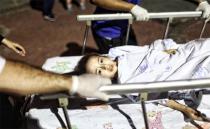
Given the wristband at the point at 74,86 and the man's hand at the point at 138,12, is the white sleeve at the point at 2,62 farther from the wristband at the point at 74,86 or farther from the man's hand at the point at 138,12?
the man's hand at the point at 138,12

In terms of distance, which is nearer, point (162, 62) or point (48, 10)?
point (162, 62)

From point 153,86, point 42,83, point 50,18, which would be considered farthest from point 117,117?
point 50,18

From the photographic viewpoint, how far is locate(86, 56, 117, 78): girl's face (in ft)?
10.6

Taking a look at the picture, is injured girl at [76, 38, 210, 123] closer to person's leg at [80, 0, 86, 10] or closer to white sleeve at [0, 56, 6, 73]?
white sleeve at [0, 56, 6, 73]

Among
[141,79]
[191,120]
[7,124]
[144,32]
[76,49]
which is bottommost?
[7,124]

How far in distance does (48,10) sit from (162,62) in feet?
11.9

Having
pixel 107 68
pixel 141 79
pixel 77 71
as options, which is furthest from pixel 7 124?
pixel 141 79

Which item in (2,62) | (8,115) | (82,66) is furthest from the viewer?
(82,66)

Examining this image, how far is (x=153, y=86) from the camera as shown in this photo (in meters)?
2.19

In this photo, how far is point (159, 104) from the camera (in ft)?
9.36

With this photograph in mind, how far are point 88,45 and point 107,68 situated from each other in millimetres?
2313

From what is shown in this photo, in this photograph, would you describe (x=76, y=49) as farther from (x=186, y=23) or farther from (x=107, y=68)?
(x=107, y=68)

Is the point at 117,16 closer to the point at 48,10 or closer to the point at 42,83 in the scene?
the point at 42,83

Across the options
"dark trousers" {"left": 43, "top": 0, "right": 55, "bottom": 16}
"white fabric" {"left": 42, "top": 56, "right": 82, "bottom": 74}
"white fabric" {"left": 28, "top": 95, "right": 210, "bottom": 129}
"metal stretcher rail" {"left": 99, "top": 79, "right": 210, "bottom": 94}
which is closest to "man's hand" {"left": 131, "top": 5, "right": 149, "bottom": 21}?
"white fabric" {"left": 42, "top": 56, "right": 82, "bottom": 74}
